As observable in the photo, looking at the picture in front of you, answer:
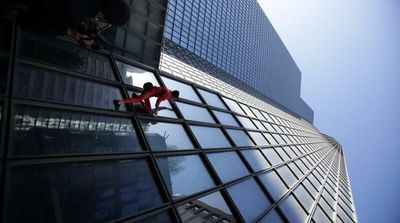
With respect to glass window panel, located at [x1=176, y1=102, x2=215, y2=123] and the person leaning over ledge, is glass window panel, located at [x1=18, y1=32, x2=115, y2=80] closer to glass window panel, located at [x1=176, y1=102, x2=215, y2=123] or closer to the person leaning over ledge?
the person leaning over ledge

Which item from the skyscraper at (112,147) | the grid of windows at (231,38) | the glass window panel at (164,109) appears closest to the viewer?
the skyscraper at (112,147)

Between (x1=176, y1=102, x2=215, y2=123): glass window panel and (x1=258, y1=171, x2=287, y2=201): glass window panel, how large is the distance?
3.01 m

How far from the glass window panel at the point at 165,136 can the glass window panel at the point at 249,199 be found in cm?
189

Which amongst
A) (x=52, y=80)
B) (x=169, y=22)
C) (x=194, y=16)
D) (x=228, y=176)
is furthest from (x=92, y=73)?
(x=194, y=16)

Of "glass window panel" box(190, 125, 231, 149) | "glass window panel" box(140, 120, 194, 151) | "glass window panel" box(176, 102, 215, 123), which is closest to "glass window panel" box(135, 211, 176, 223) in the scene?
"glass window panel" box(140, 120, 194, 151)

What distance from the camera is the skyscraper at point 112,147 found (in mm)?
5105

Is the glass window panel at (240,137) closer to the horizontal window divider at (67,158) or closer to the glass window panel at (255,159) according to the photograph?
the glass window panel at (255,159)

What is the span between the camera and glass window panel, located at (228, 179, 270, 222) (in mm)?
8973

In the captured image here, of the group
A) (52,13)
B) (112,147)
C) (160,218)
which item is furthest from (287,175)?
(52,13)

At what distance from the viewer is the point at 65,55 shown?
24.9 feet

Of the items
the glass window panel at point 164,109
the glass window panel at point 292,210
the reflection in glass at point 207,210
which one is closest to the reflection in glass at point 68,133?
the glass window panel at point 164,109

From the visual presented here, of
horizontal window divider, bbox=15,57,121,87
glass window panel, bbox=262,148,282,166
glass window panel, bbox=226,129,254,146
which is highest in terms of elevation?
horizontal window divider, bbox=15,57,121,87

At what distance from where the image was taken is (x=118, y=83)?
29.4 ft

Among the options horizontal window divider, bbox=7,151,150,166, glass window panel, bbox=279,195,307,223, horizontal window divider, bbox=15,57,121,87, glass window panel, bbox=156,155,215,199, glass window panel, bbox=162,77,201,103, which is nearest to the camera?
horizontal window divider, bbox=7,151,150,166
